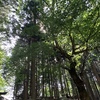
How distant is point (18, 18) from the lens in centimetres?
874

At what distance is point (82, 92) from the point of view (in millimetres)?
5941

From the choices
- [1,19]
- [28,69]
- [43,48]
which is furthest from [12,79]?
[43,48]

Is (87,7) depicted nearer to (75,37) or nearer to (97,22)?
(97,22)

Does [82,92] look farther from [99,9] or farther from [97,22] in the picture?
[99,9]

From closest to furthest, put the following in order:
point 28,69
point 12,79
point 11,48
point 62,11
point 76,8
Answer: point 76,8, point 62,11, point 11,48, point 28,69, point 12,79

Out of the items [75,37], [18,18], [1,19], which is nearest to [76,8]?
[75,37]

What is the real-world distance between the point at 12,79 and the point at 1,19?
11594 millimetres

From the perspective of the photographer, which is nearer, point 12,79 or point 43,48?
point 43,48

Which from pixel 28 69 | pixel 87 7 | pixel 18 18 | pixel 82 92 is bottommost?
pixel 82 92

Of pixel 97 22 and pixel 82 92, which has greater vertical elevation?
pixel 97 22

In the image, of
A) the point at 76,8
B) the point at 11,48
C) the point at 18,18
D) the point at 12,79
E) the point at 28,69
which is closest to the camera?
the point at 76,8

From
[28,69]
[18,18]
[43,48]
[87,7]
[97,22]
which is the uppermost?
[18,18]

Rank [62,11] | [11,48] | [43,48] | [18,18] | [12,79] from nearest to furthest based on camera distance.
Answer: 1. [62,11]
2. [43,48]
3. [18,18]
4. [11,48]
5. [12,79]

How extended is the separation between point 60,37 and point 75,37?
31.3 inches
